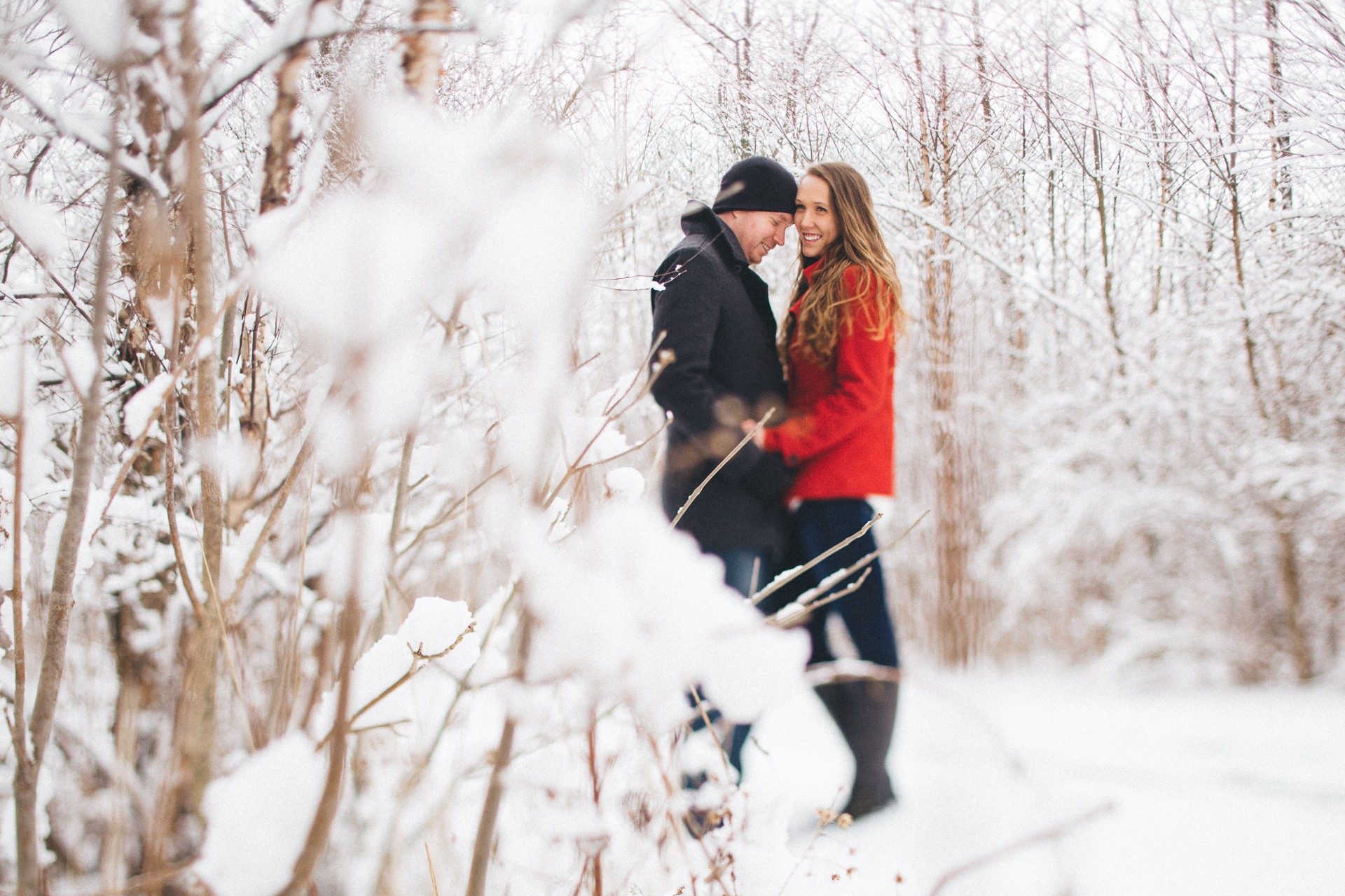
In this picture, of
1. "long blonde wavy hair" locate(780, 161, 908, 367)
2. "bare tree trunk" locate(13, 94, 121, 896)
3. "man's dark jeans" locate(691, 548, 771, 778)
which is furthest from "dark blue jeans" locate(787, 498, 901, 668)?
"bare tree trunk" locate(13, 94, 121, 896)

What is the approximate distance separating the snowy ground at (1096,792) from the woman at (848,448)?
0.13m

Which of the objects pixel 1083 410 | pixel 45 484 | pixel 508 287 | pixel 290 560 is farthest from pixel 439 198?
pixel 1083 410

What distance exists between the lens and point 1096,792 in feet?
4.72

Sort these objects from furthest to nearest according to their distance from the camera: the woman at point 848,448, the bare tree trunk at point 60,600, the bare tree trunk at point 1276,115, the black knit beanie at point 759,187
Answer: the woman at point 848,448 < the black knit beanie at point 759,187 < the bare tree trunk at point 1276,115 < the bare tree trunk at point 60,600

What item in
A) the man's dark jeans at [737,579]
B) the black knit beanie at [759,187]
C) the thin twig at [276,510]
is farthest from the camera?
the man's dark jeans at [737,579]

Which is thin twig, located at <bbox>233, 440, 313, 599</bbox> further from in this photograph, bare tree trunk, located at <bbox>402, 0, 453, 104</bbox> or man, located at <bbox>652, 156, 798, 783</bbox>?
man, located at <bbox>652, 156, 798, 783</bbox>

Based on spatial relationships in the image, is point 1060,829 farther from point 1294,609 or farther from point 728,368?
point 1294,609

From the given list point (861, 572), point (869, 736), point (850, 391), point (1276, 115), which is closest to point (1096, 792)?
point (869, 736)

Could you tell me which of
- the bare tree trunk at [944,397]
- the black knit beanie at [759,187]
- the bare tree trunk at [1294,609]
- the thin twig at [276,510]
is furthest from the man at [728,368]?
the bare tree trunk at [1294,609]

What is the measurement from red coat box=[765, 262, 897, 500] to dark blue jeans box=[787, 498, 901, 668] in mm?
39

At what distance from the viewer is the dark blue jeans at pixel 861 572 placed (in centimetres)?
142

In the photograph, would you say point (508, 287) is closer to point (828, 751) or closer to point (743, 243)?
point (743, 243)

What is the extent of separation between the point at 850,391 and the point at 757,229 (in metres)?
0.36

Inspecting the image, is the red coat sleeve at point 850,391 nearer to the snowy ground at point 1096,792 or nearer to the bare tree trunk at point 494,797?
the snowy ground at point 1096,792
